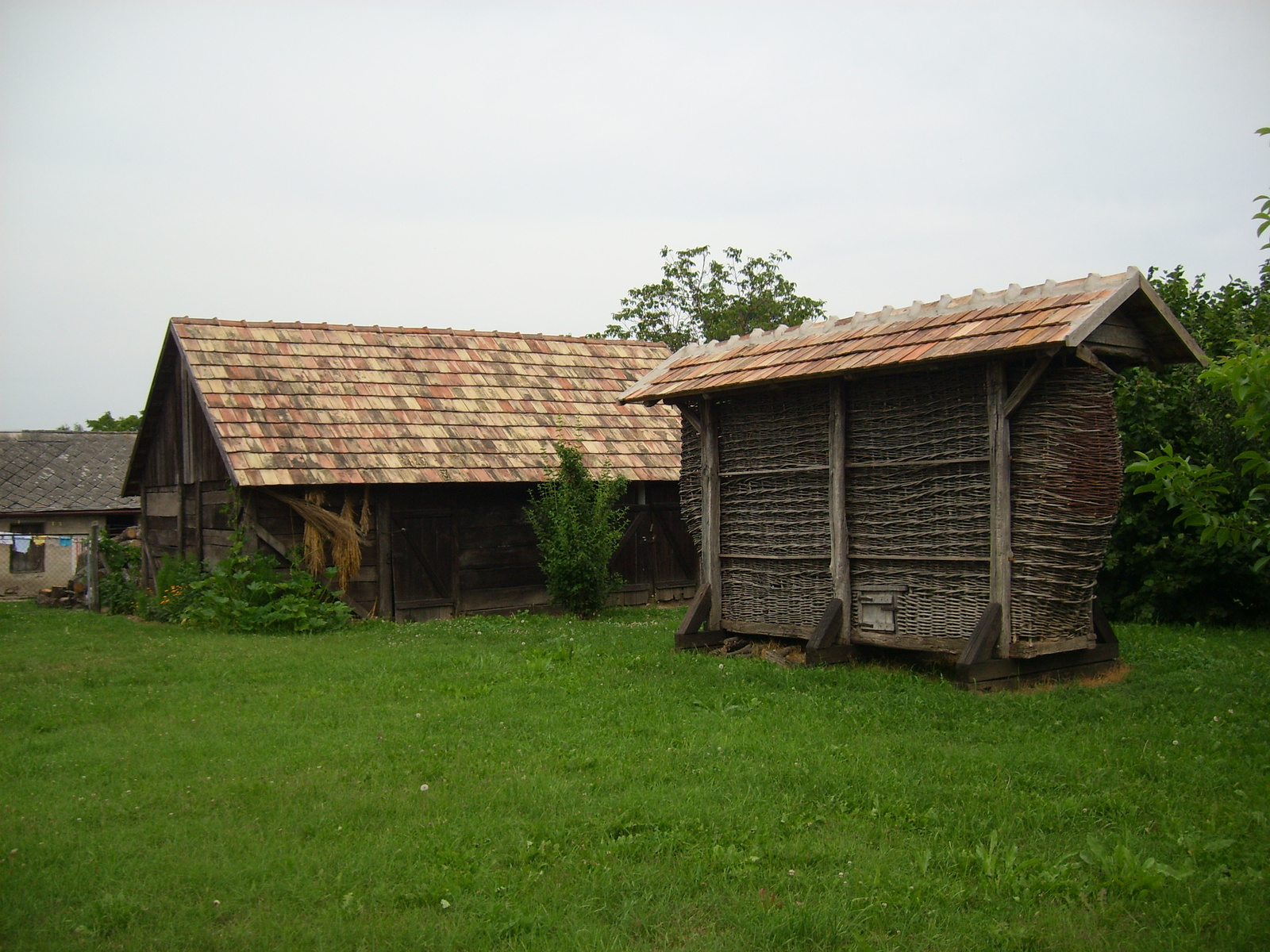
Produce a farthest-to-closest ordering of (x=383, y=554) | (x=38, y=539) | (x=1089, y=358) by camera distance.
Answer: (x=38, y=539) < (x=383, y=554) < (x=1089, y=358)

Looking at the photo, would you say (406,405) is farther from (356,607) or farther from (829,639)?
(829,639)

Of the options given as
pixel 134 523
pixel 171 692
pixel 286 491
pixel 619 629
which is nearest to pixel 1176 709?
pixel 619 629

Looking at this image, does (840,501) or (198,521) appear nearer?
(840,501)

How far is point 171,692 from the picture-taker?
949 cm

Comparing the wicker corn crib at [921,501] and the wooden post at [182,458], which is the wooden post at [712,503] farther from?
the wooden post at [182,458]

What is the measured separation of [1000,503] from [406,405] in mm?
10896

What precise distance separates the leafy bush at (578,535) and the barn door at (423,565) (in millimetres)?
1616

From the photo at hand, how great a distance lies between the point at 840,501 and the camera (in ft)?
33.7

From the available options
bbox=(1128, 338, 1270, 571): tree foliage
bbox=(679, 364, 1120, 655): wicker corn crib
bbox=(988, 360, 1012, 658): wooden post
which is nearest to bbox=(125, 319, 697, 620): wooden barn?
bbox=(679, 364, 1120, 655): wicker corn crib

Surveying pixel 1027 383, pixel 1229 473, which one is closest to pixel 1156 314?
pixel 1027 383

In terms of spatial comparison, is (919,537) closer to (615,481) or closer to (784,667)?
(784,667)

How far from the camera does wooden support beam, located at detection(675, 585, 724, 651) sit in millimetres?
11453

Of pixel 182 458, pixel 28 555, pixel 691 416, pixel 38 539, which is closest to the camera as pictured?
pixel 691 416

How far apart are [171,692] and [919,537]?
7.17 metres
